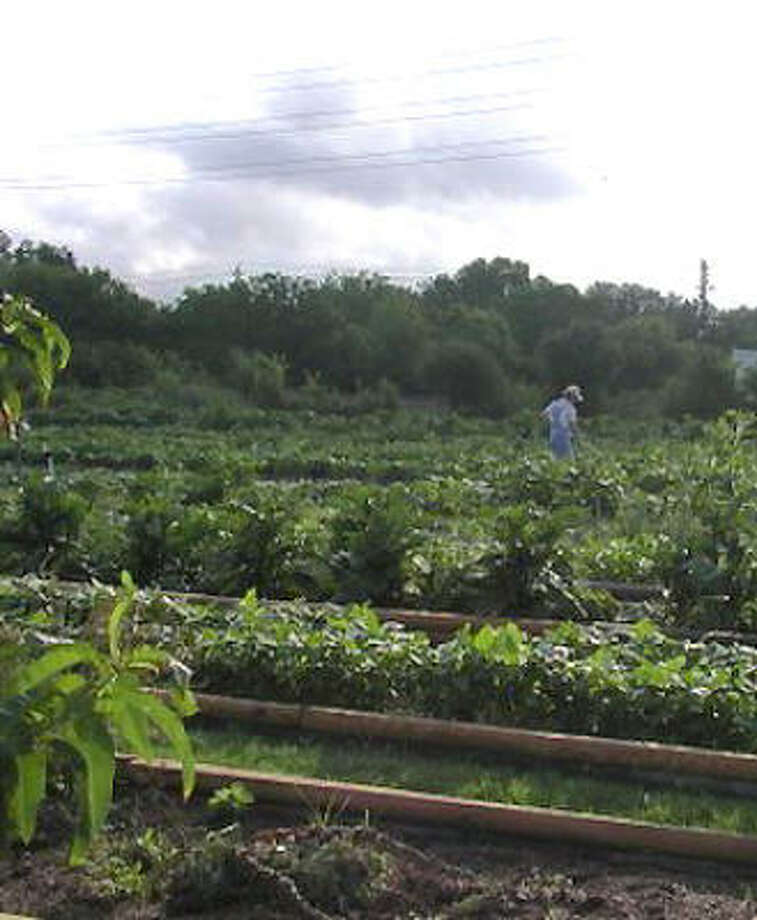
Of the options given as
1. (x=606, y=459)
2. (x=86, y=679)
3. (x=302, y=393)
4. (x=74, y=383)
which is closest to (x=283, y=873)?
(x=86, y=679)

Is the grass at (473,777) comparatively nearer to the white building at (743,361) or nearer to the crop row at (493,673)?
the crop row at (493,673)

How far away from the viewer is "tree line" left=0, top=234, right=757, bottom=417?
5644 centimetres

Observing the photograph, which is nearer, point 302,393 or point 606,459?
point 606,459

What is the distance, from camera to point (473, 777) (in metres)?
5.83

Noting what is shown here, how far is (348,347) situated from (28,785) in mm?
58977

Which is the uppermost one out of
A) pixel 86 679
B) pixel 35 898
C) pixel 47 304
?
pixel 47 304

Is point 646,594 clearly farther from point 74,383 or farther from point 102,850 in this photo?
point 74,383

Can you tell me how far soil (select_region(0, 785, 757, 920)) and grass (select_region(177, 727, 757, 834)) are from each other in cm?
51

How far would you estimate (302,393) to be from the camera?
5469 cm

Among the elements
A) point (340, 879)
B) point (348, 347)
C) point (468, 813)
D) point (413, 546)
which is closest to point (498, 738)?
point (468, 813)

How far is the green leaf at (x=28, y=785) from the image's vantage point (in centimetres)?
178

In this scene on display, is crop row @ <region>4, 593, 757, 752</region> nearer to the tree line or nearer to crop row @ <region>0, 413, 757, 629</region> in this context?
crop row @ <region>0, 413, 757, 629</region>

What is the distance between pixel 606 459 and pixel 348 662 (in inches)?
671

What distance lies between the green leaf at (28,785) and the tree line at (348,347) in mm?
51582
